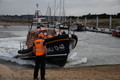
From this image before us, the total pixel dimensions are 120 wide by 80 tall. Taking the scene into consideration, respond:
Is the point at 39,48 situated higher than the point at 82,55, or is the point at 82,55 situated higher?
the point at 39,48

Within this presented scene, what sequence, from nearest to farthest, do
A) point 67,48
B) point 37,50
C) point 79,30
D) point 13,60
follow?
point 37,50
point 67,48
point 13,60
point 79,30

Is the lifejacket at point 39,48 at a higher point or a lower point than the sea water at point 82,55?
higher

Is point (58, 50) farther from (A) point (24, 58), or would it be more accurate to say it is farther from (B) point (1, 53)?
(B) point (1, 53)

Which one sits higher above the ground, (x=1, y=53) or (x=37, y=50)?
(x=37, y=50)

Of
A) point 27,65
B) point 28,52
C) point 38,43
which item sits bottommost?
point 27,65

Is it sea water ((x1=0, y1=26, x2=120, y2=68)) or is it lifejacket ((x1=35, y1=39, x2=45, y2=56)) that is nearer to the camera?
lifejacket ((x1=35, y1=39, x2=45, y2=56))

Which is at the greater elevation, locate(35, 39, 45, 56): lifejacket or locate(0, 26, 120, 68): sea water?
locate(35, 39, 45, 56): lifejacket

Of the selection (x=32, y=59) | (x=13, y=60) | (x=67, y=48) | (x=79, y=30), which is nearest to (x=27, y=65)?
(x=32, y=59)

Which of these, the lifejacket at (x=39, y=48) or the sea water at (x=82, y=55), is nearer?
the lifejacket at (x=39, y=48)

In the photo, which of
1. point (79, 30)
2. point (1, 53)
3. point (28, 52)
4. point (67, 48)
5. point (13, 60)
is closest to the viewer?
point (67, 48)

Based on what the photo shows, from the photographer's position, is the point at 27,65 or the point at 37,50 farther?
the point at 27,65

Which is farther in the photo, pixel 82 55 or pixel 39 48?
pixel 82 55

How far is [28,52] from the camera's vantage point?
44.3ft

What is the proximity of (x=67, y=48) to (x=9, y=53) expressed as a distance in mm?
8252
